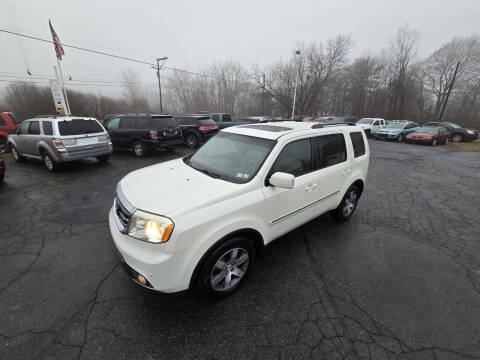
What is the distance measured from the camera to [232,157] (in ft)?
9.30

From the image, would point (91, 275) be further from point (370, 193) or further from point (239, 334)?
point (370, 193)

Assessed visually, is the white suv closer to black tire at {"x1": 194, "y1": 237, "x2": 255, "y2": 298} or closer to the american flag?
black tire at {"x1": 194, "y1": 237, "x2": 255, "y2": 298}

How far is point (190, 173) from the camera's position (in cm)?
270

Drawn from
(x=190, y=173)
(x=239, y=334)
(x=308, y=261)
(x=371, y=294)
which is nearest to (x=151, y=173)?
(x=190, y=173)

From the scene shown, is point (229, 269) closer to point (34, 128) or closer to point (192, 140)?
point (34, 128)

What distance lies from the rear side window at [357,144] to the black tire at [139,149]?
801 centimetres

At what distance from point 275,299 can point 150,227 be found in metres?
1.59

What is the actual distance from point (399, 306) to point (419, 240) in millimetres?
1798

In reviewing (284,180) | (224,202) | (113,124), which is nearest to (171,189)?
(224,202)

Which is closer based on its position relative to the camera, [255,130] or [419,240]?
[255,130]

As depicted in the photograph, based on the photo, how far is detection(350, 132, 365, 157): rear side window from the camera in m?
3.71

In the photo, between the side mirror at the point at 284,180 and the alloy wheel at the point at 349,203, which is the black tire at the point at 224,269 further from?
the alloy wheel at the point at 349,203

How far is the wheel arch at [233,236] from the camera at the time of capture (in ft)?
6.55

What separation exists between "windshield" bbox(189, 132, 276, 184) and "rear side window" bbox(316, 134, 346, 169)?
2.92ft
